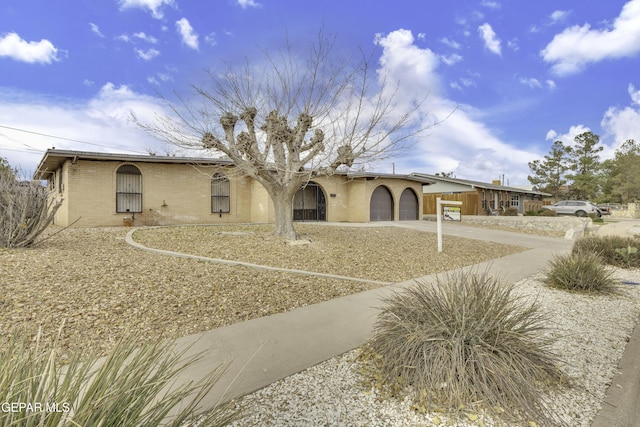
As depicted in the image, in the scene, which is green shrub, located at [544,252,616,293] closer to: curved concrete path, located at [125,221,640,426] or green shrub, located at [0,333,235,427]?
curved concrete path, located at [125,221,640,426]

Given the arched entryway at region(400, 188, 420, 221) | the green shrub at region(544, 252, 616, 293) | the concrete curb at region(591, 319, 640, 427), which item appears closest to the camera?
the concrete curb at region(591, 319, 640, 427)

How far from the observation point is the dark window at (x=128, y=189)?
15387 mm

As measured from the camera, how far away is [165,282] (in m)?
5.50

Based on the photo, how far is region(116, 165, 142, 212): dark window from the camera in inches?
606

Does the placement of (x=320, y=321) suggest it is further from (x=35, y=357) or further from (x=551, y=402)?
(x=35, y=357)

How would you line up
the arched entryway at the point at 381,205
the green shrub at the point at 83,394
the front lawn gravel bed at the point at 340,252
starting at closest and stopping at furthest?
1. the green shrub at the point at 83,394
2. the front lawn gravel bed at the point at 340,252
3. the arched entryway at the point at 381,205

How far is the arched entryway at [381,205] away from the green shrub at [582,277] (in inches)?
610

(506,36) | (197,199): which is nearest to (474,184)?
(506,36)

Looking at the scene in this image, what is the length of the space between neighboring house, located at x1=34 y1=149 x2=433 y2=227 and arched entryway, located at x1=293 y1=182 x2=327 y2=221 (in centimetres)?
7

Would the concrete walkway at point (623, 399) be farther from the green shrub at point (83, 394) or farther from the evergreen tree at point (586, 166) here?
the evergreen tree at point (586, 166)

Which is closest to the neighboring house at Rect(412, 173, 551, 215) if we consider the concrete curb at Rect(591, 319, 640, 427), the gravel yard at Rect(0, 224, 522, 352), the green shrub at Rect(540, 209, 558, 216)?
the green shrub at Rect(540, 209, 558, 216)

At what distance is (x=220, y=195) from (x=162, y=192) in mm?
2789

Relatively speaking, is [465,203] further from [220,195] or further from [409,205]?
[220,195]

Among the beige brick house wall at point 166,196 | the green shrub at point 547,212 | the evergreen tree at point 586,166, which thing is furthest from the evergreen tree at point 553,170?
the beige brick house wall at point 166,196
